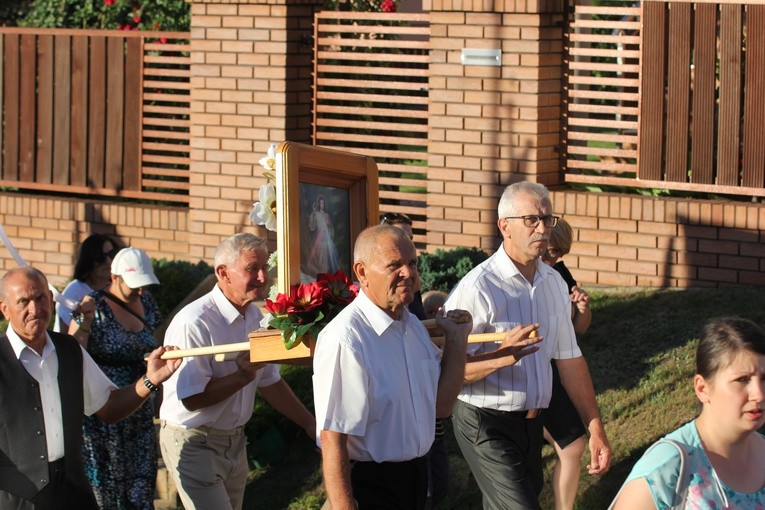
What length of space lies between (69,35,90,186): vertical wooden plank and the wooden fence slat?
1.46ft

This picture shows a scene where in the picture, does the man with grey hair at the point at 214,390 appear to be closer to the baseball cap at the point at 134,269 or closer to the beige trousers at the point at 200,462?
the beige trousers at the point at 200,462

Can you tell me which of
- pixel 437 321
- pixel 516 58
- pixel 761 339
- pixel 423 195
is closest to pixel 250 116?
pixel 423 195

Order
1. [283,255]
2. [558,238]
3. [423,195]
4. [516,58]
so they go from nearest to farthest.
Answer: [283,255]
[558,238]
[516,58]
[423,195]

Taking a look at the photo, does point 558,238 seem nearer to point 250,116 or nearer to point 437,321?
point 437,321

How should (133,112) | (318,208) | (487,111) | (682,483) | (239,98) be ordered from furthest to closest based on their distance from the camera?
(133,112) < (239,98) < (487,111) < (318,208) < (682,483)

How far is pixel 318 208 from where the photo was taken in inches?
253

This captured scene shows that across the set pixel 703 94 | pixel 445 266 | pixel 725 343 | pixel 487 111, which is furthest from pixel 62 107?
pixel 725 343

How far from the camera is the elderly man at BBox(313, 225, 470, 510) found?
17.2 feet

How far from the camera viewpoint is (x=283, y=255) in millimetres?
6102

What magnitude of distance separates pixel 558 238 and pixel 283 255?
250 cm

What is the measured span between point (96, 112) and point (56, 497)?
798 cm

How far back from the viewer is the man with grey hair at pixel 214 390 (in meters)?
6.64

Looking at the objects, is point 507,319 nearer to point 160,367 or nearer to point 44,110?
point 160,367

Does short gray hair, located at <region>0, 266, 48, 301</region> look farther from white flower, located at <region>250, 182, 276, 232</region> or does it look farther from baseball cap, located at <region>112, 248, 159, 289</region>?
baseball cap, located at <region>112, 248, 159, 289</region>
